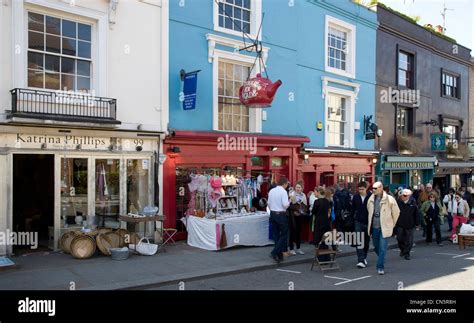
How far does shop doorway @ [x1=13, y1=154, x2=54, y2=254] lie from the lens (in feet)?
39.6

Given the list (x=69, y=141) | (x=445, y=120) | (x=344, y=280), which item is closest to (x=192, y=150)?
(x=69, y=141)

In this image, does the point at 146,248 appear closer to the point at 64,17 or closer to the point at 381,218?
the point at 381,218

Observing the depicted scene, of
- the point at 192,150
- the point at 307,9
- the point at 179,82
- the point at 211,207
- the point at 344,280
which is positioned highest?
the point at 307,9

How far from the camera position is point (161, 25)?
1237 cm

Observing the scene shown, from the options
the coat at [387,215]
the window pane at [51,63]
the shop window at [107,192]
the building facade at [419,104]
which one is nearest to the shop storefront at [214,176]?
the shop window at [107,192]

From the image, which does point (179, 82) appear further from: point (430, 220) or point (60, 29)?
point (430, 220)

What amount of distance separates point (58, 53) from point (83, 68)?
67 centimetres

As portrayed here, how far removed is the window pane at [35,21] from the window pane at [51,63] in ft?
2.03

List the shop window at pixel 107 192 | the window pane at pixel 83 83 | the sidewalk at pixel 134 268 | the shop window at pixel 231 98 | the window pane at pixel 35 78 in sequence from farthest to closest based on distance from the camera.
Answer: the shop window at pixel 231 98 → the shop window at pixel 107 192 → the window pane at pixel 83 83 → the window pane at pixel 35 78 → the sidewalk at pixel 134 268

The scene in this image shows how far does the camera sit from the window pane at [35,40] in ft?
33.8

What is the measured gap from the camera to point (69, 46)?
11.0 meters

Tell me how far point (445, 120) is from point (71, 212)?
68.3 ft

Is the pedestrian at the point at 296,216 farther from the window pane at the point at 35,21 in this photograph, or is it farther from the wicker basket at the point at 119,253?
the window pane at the point at 35,21

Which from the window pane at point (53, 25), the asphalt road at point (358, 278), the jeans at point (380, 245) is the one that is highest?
the window pane at point (53, 25)
